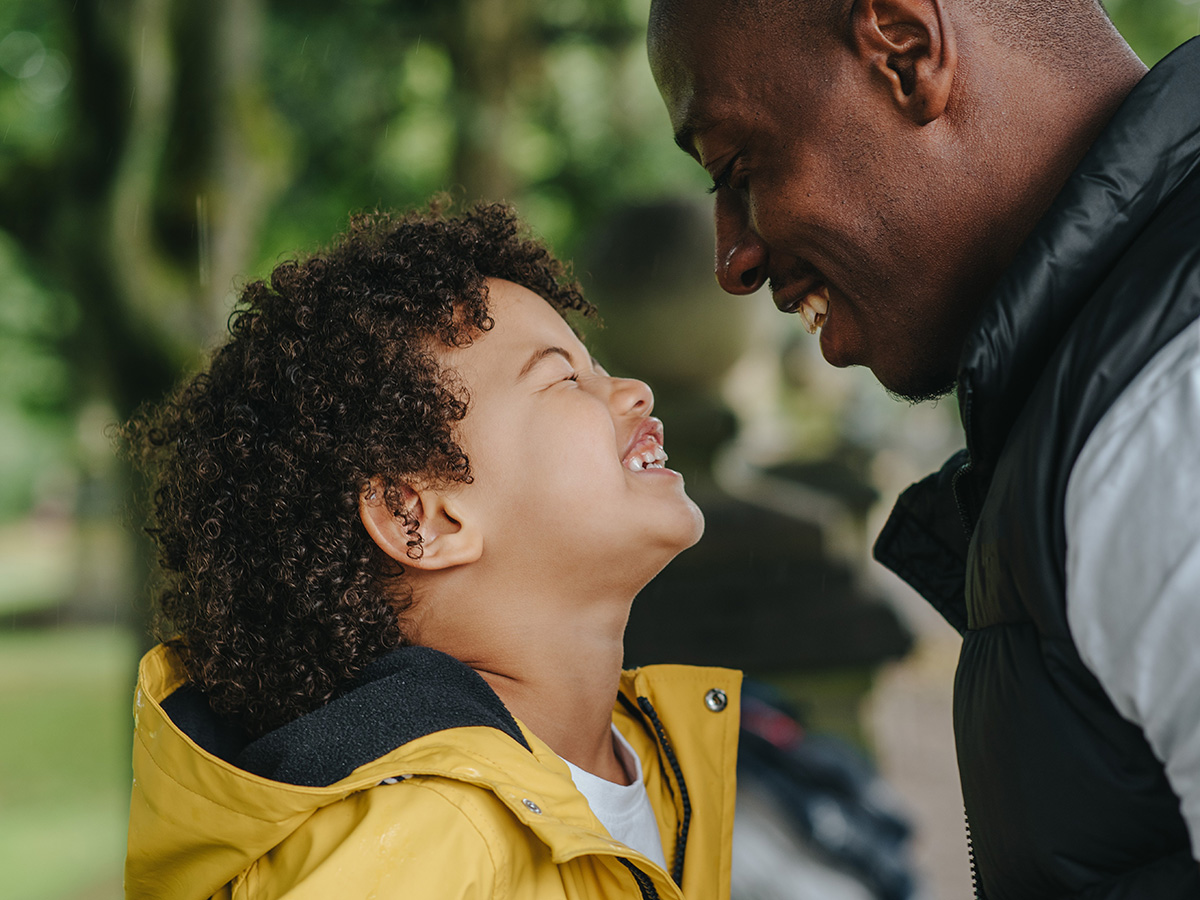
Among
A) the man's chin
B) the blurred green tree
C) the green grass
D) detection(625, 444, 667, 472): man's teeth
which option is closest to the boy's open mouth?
detection(625, 444, 667, 472): man's teeth

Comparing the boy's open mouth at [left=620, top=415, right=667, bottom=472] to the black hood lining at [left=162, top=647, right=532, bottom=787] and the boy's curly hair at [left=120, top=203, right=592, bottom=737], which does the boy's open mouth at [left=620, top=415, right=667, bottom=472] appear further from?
the black hood lining at [left=162, top=647, right=532, bottom=787]

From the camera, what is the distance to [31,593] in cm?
2166

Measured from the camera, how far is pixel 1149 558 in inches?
43.9

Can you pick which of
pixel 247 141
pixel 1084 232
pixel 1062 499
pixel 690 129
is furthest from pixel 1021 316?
pixel 247 141

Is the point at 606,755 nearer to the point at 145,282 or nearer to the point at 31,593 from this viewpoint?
the point at 145,282

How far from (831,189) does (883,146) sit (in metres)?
0.12

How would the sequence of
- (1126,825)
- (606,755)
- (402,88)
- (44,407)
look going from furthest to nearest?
1. (44,407)
2. (402,88)
3. (606,755)
4. (1126,825)

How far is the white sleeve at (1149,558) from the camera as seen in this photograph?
1.09m

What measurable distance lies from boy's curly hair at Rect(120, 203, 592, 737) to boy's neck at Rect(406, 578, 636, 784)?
0.36ft

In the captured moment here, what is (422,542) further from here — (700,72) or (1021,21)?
(1021,21)

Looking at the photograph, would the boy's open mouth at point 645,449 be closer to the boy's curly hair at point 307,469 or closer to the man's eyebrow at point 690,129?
the boy's curly hair at point 307,469

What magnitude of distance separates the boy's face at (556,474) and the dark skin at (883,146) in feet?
1.31

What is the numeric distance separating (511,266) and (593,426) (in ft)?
1.87

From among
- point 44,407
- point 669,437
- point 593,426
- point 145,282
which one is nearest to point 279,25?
point 145,282
